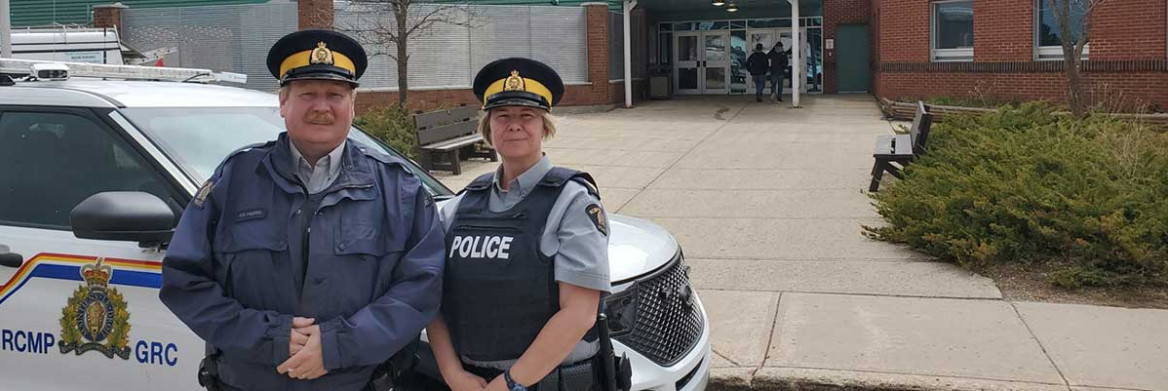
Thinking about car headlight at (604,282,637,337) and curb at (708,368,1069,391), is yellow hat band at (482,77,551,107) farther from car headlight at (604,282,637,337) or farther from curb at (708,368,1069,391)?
curb at (708,368,1069,391)

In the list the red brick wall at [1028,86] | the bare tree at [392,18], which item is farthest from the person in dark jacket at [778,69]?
the bare tree at [392,18]

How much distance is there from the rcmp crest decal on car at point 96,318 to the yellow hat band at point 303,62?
1195 mm

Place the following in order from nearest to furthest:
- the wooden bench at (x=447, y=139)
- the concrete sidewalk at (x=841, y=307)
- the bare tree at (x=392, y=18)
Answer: the concrete sidewalk at (x=841, y=307) → the wooden bench at (x=447, y=139) → the bare tree at (x=392, y=18)

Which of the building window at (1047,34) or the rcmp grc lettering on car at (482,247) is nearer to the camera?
the rcmp grc lettering on car at (482,247)

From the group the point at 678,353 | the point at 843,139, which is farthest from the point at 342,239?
the point at 843,139

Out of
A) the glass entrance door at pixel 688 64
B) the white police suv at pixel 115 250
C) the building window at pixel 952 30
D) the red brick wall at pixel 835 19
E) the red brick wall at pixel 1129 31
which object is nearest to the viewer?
the white police suv at pixel 115 250

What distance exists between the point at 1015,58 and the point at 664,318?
1916cm

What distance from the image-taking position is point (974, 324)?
20.5 feet

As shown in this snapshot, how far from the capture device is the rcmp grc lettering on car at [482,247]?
2.62 metres

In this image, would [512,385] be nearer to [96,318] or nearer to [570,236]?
[570,236]

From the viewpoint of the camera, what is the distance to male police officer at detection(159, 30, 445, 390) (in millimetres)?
2514

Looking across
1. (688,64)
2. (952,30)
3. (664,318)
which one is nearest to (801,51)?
(688,64)

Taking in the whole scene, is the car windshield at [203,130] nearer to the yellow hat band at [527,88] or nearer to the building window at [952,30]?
the yellow hat band at [527,88]

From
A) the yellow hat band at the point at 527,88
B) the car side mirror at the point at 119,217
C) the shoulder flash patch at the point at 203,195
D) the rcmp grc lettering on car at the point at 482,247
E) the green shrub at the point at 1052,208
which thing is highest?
the yellow hat band at the point at 527,88
